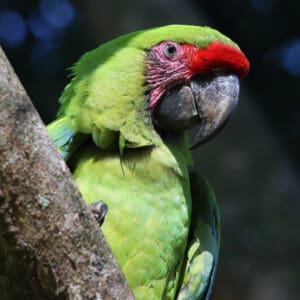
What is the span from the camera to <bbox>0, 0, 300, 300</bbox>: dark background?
3795 mm

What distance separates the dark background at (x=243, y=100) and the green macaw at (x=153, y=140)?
1.32 m

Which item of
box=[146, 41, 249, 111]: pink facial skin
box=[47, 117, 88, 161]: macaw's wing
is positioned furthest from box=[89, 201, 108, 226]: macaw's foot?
box=[146, 41, 249, 111]: pink facial skin

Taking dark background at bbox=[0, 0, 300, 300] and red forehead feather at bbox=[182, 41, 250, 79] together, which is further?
dark background at bbox=[0, 0, 300, 300]

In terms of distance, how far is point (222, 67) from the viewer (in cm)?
240

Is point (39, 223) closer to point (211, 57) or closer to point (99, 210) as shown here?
point (99, 210)

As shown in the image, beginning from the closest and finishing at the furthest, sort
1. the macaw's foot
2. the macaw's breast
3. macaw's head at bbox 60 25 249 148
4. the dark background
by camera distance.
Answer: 1. the macaw's foot
2. the macaw's breast
3. macaw's head at bbox 60 25 249 148
4. the dark background

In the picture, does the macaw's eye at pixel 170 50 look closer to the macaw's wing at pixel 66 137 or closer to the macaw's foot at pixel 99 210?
the macaw's wing at pixel 66 137

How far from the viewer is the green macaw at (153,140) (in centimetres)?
223

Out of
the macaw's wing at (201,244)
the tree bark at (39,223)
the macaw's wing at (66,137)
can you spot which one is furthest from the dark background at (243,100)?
the tree bark at (39,223)

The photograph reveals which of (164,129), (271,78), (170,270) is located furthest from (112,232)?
(271,78)

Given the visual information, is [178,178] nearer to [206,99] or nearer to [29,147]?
[206,99]

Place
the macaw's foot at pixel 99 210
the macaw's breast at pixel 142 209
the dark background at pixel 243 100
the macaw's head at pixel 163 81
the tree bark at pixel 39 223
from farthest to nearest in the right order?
1. the dark background at pixel 243 100
2. the macaw's head at pixel 163 81
3. the macaw's breast at pixel 142 209
4. the macaw's foot at pixel 99 210
5. the tree bark at pixel 39 223

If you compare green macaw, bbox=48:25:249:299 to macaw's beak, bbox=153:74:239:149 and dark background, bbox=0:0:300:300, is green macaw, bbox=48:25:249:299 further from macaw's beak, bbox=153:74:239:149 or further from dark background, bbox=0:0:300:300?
dark background, bbox=0:0:300:300

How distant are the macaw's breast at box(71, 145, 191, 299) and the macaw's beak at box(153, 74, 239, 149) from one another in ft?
0.34
